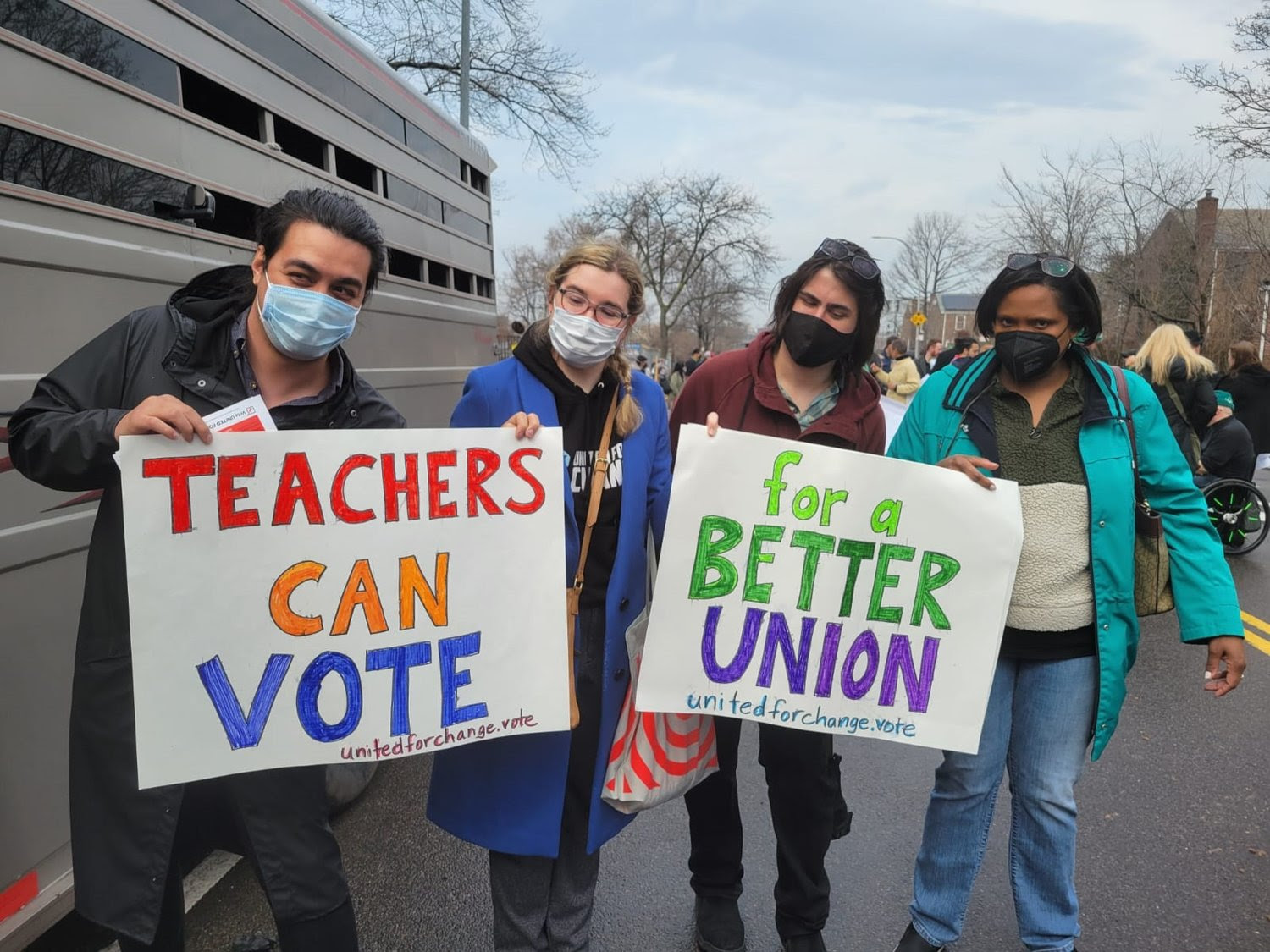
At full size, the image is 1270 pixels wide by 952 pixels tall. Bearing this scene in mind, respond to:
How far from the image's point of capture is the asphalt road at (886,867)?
2.65 meters

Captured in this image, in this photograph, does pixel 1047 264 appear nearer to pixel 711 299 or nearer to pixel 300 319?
pixel 300 319

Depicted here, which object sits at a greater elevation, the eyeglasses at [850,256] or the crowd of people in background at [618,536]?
the eyeglasses at [850,256]

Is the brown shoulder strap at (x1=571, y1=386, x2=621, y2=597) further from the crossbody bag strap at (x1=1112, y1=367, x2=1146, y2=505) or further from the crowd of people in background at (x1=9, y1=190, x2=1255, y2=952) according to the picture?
the crossbody bag strap at (x1=1112, y1=367, x2=1146, y2=505)

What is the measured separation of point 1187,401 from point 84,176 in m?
7.18

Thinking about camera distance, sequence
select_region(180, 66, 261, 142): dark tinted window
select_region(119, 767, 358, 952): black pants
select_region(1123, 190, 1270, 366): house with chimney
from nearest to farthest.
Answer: select_region(119, 767, 358, 952): black pants < select_region(180, 66, 261, 142): dark tinted window < select_region(1123, 190, 1270, 366): house with chimney

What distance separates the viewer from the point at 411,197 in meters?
4.88

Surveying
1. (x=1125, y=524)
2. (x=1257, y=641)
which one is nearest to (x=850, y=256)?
(x=1125, y=524)

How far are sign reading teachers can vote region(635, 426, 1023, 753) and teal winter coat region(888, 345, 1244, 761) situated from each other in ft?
0.74

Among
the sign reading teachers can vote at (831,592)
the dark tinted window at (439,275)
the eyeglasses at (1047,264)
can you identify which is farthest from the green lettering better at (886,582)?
the dark tinted window at (439,275)

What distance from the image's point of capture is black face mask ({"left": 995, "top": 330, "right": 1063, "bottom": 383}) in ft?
7.16

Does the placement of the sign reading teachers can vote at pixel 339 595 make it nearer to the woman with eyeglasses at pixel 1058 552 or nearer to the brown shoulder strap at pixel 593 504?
the brown shoulder strap at pixel 593 504

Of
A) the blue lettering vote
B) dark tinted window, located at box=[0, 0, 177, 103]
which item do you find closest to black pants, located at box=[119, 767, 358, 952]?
the blue lettering vote

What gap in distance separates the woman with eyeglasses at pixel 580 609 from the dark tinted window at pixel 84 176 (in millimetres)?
1182

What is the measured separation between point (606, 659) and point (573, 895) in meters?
0.63
